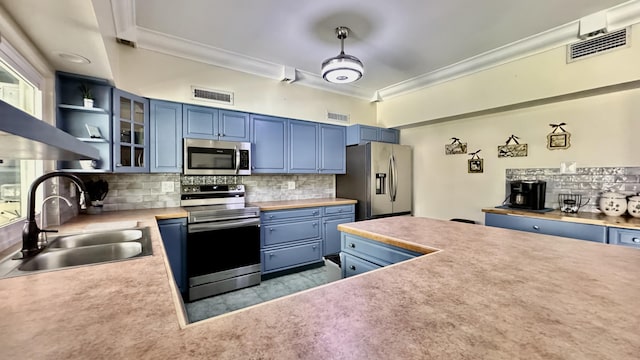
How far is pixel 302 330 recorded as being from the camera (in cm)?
65

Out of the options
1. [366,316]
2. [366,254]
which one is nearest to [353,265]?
[366,254]

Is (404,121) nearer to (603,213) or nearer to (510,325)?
(603,213)

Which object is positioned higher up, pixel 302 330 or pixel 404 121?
pixel 404 121

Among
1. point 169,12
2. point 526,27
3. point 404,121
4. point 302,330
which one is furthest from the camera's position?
point 404,121

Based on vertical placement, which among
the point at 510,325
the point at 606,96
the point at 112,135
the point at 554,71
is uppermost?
the point at 554,71

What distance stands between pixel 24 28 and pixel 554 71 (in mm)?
4275

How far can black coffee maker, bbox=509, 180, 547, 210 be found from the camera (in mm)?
2812

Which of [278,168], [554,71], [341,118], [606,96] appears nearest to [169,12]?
[278,168]

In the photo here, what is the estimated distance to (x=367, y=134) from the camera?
13.5 feet

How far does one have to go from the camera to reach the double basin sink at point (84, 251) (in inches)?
46.8

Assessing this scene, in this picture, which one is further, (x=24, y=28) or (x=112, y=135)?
(x=112, y=135)

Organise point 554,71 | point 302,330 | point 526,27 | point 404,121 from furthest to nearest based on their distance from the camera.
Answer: point 404,121 → point 554,71 → point 526,27 → point 302,330

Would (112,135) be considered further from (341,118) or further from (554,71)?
(554,71)

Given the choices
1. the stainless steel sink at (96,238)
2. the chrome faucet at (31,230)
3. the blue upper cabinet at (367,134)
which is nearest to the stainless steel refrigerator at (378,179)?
the blue upper cabinet at (367,134)
